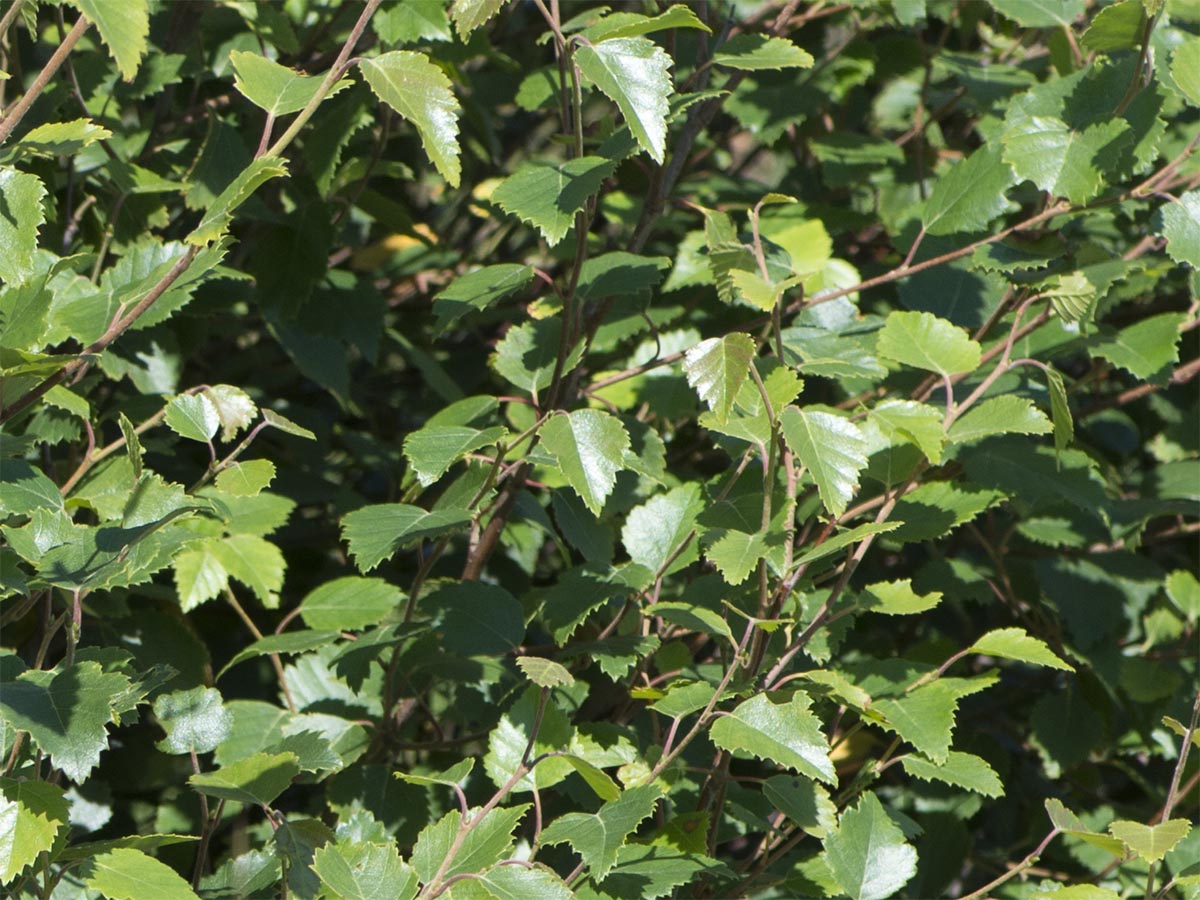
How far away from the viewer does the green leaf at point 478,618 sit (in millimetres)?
1329

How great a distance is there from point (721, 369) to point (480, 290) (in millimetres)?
397

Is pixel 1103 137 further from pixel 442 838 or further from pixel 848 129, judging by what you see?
pixel 442 838

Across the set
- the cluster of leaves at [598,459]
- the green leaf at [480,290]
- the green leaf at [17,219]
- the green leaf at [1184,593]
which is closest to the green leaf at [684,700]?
the cluster of leaves at [598,459]

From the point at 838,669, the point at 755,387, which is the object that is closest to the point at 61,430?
the point at 755,387

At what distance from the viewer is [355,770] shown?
1.42 m

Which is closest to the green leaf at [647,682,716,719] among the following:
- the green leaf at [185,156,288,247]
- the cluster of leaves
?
the cluster of leaves

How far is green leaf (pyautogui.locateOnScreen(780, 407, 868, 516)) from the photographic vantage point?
1060 millimetres

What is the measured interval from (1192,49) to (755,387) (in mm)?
550

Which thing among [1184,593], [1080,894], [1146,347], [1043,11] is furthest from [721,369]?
[1184,593]

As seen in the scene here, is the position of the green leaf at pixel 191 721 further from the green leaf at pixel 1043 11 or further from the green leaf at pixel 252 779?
the green leaf at pixel 1043 11

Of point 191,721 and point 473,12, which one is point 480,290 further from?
point 191,721

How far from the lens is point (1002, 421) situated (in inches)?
46.7

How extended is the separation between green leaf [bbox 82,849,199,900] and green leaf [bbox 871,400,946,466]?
682mm

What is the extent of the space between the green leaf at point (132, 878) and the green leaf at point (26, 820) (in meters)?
0.05
